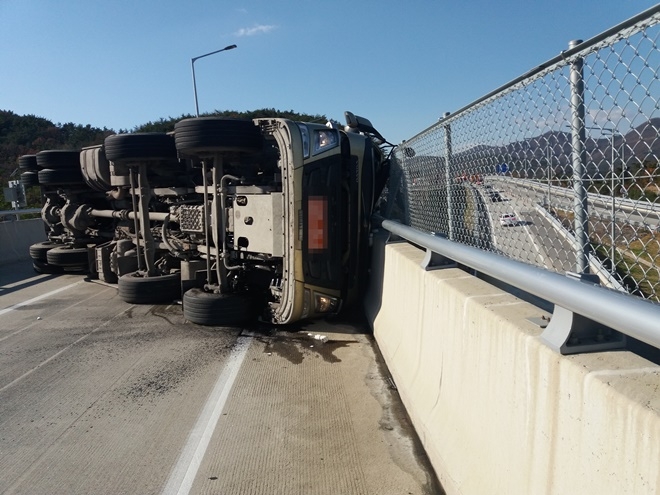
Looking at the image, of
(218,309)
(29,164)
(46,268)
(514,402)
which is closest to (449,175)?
(514,402)

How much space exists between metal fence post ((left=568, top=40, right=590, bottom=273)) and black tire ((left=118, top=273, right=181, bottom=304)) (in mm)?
6775

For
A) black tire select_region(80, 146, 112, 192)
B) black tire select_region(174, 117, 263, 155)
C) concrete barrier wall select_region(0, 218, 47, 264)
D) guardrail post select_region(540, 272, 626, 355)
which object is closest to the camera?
guardrail post select_region(540, 272, 626, 355)

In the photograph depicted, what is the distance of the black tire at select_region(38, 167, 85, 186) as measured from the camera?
33.8 ft

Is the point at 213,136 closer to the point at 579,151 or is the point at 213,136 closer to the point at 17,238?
the point at 579,151

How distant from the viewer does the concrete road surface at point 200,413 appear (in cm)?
314

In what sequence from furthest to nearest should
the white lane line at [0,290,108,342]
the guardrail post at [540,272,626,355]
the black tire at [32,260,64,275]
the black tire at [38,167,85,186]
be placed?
the black tire at [32,260,64,275]
the black tire at [38,167,85,186]
the white lane line at [0,290,108,342]
the guardrail post at [540,272,626,355]

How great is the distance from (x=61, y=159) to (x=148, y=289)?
4554 millimetres

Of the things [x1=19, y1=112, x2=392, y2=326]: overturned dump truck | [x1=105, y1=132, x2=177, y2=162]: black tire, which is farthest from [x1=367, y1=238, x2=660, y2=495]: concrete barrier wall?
[x1=105, y1=132, x2=177, y2=162]: black tire

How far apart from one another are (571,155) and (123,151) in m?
6.83

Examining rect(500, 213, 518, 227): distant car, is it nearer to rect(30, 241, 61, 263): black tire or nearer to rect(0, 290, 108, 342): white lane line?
rect(0, 290, 108, 342): white lane line

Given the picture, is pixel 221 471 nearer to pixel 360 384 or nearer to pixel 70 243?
pixel 360 384

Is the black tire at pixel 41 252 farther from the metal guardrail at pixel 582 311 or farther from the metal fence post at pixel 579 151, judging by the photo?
the metal fence post at pixel 579 151

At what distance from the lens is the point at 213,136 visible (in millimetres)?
6191

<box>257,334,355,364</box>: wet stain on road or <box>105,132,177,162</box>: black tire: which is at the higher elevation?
<box>105,132,177,162</box>: black tire
